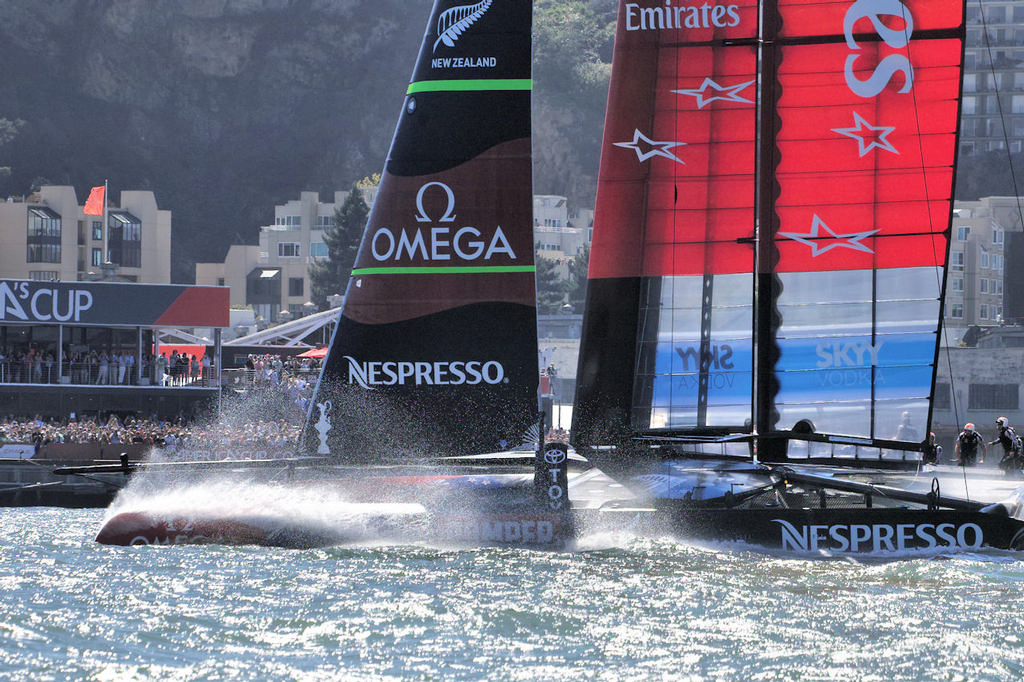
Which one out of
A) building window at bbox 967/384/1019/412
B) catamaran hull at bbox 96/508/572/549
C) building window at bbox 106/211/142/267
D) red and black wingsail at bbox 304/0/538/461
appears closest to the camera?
catamaran hull at bbox 96/508/572/549

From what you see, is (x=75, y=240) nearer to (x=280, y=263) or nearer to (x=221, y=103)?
(x=280, y=263)

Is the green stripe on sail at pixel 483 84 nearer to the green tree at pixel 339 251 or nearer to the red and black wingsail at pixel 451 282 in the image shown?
the red and black wingsail at pixel 451 282

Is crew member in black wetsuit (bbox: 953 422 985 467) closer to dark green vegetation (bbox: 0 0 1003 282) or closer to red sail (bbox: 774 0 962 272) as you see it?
red sail (bbox: 774 0 962 272)

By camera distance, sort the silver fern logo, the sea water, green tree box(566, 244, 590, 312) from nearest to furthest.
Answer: the sea water < the silver fern logo < green tree box(566, 244, 590, 312)

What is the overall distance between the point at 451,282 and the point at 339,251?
64.9 metres

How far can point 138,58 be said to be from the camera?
11381 centimetres

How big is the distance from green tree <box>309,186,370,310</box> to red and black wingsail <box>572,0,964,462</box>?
212 ft

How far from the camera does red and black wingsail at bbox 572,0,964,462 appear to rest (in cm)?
1386

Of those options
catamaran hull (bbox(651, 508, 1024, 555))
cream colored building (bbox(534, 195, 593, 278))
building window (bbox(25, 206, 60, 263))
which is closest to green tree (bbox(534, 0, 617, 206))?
cream colored building (bbox(534, 195, 593, 278))

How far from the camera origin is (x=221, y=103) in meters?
116

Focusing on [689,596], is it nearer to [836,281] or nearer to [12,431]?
[836,281]

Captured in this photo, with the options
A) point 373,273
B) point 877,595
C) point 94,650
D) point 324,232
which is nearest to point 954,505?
point 877,595

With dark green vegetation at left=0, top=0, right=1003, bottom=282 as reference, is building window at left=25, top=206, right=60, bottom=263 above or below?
below

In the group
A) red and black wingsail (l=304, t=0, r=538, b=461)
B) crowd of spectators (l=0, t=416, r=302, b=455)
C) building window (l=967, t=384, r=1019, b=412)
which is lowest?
crowd of spectators (l=0, t=416, r=302, b=455)
